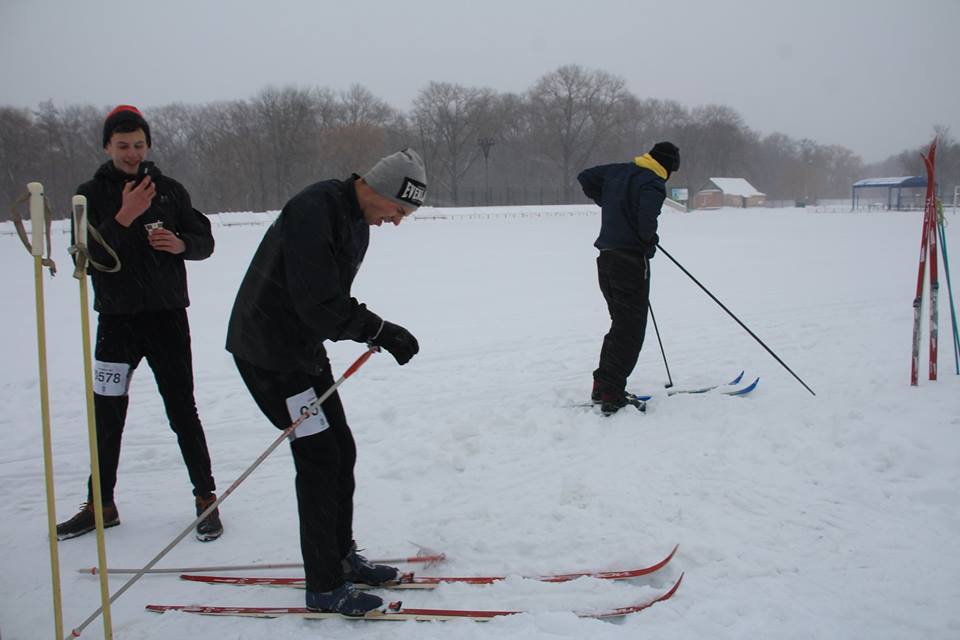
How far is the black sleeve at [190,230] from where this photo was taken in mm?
3412

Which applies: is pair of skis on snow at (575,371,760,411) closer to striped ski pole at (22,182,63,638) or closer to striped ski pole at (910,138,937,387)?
striped ski pole at (910,138,937,387)

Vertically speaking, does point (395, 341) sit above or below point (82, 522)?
above

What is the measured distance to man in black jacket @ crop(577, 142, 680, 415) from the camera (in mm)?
4930

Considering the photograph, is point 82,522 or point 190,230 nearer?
point 82,522

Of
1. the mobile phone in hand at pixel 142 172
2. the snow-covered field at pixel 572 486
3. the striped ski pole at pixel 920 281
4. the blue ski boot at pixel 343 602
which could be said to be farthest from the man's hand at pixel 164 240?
the striped ski pole at pixel 920 281

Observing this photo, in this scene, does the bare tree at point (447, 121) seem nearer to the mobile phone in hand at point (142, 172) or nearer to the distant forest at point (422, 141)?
the distant forest at point (422, 141)

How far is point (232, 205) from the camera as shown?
2329 inches

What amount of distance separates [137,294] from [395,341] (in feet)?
4.79

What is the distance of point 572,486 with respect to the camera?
12.6ft

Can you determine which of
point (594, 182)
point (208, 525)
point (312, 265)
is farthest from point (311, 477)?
point (594, 182)

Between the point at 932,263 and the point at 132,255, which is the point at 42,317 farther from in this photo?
the point at 932,263

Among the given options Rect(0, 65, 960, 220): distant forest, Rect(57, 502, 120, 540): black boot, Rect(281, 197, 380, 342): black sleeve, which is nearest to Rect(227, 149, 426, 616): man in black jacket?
Rect(281, 197, 380, 342): black sleeve

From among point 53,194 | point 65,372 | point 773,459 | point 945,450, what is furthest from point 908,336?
point 53,194

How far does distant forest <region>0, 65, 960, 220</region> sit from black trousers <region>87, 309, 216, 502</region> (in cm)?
4841
